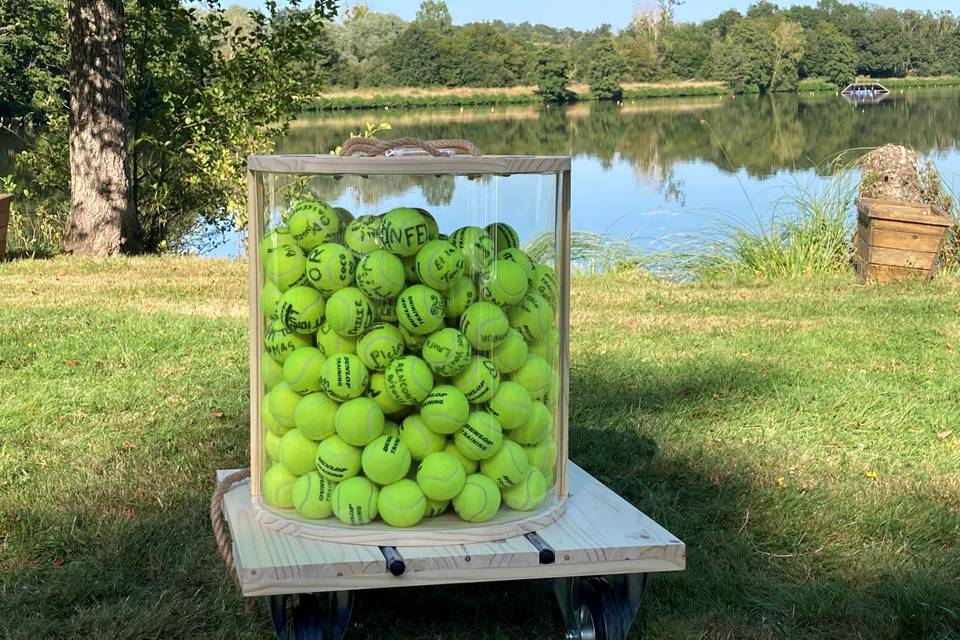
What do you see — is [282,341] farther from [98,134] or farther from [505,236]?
[98,134]

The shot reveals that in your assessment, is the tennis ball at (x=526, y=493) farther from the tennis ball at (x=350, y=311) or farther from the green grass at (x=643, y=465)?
→ the tennis ball at (x=350, y=311)

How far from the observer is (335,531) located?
2438mm

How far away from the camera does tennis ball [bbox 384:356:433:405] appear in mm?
2396

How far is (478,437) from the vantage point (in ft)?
8.08

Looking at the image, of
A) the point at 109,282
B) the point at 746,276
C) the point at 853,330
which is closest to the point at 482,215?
the point at 853,330

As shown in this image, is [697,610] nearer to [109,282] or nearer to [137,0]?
[109,282]

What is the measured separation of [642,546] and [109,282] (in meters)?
6.33

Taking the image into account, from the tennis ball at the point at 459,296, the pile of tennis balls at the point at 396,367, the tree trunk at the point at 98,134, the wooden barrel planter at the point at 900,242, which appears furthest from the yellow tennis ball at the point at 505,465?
the tree trunk at the point at 98,134

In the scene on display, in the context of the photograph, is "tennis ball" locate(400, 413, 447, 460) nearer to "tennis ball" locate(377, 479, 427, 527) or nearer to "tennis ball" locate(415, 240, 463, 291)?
"tennis ball" locate(377, 479, 427, 527)

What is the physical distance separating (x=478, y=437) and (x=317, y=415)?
1.32ft

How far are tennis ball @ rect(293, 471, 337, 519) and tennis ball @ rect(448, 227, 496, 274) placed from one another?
639 mm

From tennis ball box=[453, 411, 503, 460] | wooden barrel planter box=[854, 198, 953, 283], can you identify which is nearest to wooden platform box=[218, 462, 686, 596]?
tennis ball box=[453, 411, 503, 460]

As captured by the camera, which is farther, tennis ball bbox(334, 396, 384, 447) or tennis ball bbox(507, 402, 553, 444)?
tennis ball bbox(507, 402, 553, 444)

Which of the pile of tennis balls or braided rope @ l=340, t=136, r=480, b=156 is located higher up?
braided rope @ l=340, t=136, r=480, b=156
